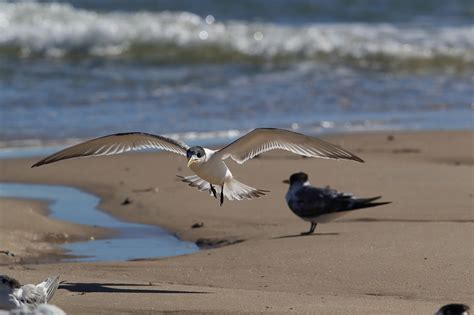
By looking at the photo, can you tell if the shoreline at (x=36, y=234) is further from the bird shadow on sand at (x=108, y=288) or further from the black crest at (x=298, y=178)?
the black crest at (x=298, y=178)

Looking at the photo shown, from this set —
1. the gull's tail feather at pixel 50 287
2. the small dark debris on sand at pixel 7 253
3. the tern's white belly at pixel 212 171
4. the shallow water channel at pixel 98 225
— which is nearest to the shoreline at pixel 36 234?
the small dark debris on sand at pixel 7 253

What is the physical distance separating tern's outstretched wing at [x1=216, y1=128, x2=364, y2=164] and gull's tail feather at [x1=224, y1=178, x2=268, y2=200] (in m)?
0.22

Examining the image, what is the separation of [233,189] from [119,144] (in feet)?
2.88

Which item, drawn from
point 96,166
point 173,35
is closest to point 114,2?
point 173,35

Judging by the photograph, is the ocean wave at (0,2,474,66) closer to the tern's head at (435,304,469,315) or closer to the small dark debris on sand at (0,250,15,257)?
the small dark debris on sand at (0,250,15,257)

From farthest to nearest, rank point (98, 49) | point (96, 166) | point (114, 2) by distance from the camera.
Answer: point (114, 2)
point (98, 49)
point (96, 166)

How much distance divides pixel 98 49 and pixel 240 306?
1600 centimetres

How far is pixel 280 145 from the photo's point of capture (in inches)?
309

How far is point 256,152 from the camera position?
7.98 m

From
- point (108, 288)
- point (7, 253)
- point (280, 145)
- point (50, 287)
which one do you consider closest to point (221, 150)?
point (280, 145)

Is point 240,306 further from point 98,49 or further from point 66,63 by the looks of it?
point 98,49

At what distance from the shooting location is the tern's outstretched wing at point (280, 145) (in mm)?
7305

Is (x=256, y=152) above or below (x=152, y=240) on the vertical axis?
above

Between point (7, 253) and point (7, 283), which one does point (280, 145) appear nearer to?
point (7, 253)
